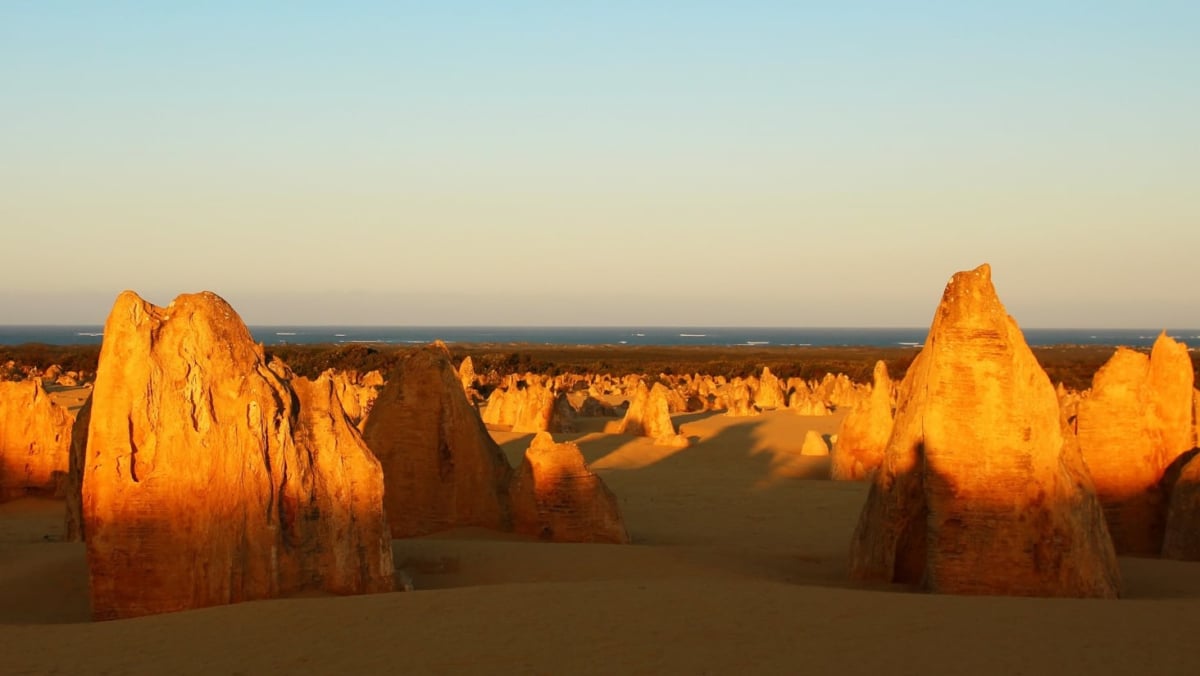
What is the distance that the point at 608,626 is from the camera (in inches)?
328

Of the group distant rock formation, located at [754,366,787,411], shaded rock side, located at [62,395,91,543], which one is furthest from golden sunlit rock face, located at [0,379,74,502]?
distant rock formation, located at [754,366,787,411]

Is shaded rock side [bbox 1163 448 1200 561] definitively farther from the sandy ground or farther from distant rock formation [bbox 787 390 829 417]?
distant rock formation [bbox 787 390 829 417]

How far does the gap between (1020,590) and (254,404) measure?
6.58m

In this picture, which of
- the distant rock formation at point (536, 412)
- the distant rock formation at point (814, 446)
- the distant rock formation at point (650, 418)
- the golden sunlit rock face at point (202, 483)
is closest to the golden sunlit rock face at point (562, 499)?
the golden sunlit rock face at point (202, 483)

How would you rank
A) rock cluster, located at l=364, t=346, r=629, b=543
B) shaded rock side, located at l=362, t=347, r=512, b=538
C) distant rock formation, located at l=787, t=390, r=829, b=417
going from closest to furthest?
rock cluster, located at l=364, t=346, r=629, b=543, shaded rock side, located at l=362, t=347, r=512, b=538, distant rock formation, located at l=787, t=390, r=829, b=417

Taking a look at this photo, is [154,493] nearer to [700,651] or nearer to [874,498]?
[700,651]

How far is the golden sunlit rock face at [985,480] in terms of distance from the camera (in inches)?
398

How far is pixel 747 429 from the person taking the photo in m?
31.7

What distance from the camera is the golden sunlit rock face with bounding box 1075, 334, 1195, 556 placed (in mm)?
13969

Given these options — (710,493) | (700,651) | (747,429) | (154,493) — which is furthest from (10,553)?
(747,429)

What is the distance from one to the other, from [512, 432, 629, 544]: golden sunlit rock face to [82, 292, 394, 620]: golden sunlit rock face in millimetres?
3958

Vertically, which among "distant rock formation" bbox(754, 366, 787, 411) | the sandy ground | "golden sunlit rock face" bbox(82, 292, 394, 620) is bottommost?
"distant rock formation" bbox(754, 366, 787, 411)

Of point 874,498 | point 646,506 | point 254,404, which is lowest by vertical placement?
point 646,506

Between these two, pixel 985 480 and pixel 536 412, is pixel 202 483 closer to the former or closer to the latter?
pixel 985 480
